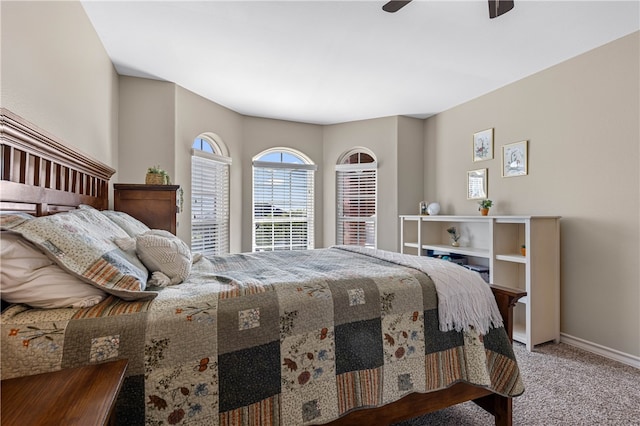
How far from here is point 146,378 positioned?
1.02 m

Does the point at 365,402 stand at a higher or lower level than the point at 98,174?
lower

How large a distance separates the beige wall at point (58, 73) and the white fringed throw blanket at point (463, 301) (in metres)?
2.22

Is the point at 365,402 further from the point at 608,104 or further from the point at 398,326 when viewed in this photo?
the point at 608,104

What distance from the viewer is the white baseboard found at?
7.89 feet

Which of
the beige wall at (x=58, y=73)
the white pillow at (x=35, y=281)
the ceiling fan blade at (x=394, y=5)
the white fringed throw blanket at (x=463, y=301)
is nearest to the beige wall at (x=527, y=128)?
the beige wall at (x=58, y=73)

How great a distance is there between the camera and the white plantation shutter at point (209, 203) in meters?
3.84

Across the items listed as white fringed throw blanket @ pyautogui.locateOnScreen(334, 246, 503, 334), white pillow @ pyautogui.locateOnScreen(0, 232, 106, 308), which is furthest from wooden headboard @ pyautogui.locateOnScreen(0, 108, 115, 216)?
white fringed throw blanket @ pyautogui.locateOnScreen(334, 246, 503, 334)

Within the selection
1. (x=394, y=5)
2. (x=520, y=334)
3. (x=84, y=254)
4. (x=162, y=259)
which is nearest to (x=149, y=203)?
(x=162, y=259)

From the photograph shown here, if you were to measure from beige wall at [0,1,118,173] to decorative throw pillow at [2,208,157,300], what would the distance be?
72 cm

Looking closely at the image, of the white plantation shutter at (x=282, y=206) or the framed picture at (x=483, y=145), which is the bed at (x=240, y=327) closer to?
the framed picture at (x=483, y=145)

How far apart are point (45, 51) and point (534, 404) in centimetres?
352

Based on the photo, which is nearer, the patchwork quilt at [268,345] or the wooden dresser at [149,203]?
the patchwork quilt at [268,345]

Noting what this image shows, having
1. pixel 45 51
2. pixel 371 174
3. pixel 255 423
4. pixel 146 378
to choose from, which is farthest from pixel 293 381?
pixel 371 174

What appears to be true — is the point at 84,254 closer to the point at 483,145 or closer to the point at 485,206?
the point at 485,206
